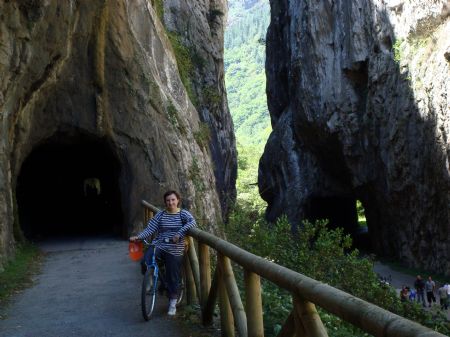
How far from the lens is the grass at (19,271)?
8785 millimetres

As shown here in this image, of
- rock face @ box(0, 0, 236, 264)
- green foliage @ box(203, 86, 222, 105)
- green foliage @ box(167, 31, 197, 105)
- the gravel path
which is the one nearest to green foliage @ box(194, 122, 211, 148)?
rock face @ box(0, 0, 236, 264)

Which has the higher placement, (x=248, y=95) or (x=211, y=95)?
(x=248, y=95)

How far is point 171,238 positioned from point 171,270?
39 cm

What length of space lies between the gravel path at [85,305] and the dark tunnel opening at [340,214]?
1155 inches

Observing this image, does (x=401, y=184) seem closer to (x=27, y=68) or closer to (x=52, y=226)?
(x=52, y=226)

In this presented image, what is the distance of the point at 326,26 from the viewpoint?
3400 centimetres

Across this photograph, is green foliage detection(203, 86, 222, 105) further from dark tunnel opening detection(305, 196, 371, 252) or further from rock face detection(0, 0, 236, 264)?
dark tunnel opening detection(305, 196, 371, 252)

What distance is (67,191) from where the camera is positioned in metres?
25.9

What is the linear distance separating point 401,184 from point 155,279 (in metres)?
23.3

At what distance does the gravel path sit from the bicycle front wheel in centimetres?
13

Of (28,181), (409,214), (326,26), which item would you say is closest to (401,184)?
(409,214)

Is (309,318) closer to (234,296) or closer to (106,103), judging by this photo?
(234,296)

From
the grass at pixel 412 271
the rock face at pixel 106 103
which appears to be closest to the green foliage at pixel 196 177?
the rock face at pixel 106 103

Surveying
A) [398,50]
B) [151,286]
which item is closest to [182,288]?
[151,286]
